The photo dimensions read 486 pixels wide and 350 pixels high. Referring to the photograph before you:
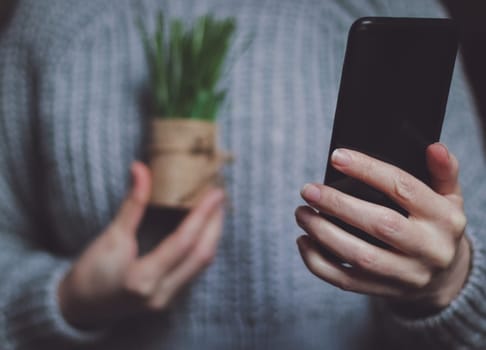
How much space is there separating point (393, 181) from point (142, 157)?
30 cm

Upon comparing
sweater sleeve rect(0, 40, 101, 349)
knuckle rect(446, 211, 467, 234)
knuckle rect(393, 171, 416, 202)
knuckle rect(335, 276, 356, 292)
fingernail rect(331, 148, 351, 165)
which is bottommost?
sweater sleeve rect(0, 40, 101, 349)

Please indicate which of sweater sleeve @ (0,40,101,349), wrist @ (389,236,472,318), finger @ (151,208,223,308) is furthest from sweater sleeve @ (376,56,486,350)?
sweater sleeve @ (0,40,101,349)

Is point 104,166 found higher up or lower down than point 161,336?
higher up

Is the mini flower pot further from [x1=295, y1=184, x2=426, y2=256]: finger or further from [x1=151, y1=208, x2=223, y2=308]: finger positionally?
[x1=295, y1=184, x2=426, y2=256]: finger

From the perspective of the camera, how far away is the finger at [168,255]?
357mm

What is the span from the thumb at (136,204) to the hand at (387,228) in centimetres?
21

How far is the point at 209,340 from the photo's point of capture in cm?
42

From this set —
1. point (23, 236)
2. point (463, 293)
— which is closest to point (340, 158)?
point (463, 293)

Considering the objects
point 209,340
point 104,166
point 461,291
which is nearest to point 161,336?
point 209,340

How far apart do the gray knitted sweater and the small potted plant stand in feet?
0.12

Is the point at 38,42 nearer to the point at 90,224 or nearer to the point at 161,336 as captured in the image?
the point at 90,224

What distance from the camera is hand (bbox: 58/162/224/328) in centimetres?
36

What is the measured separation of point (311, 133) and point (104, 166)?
185 mm

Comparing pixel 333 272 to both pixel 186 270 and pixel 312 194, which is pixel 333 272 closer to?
pixel 312 194
